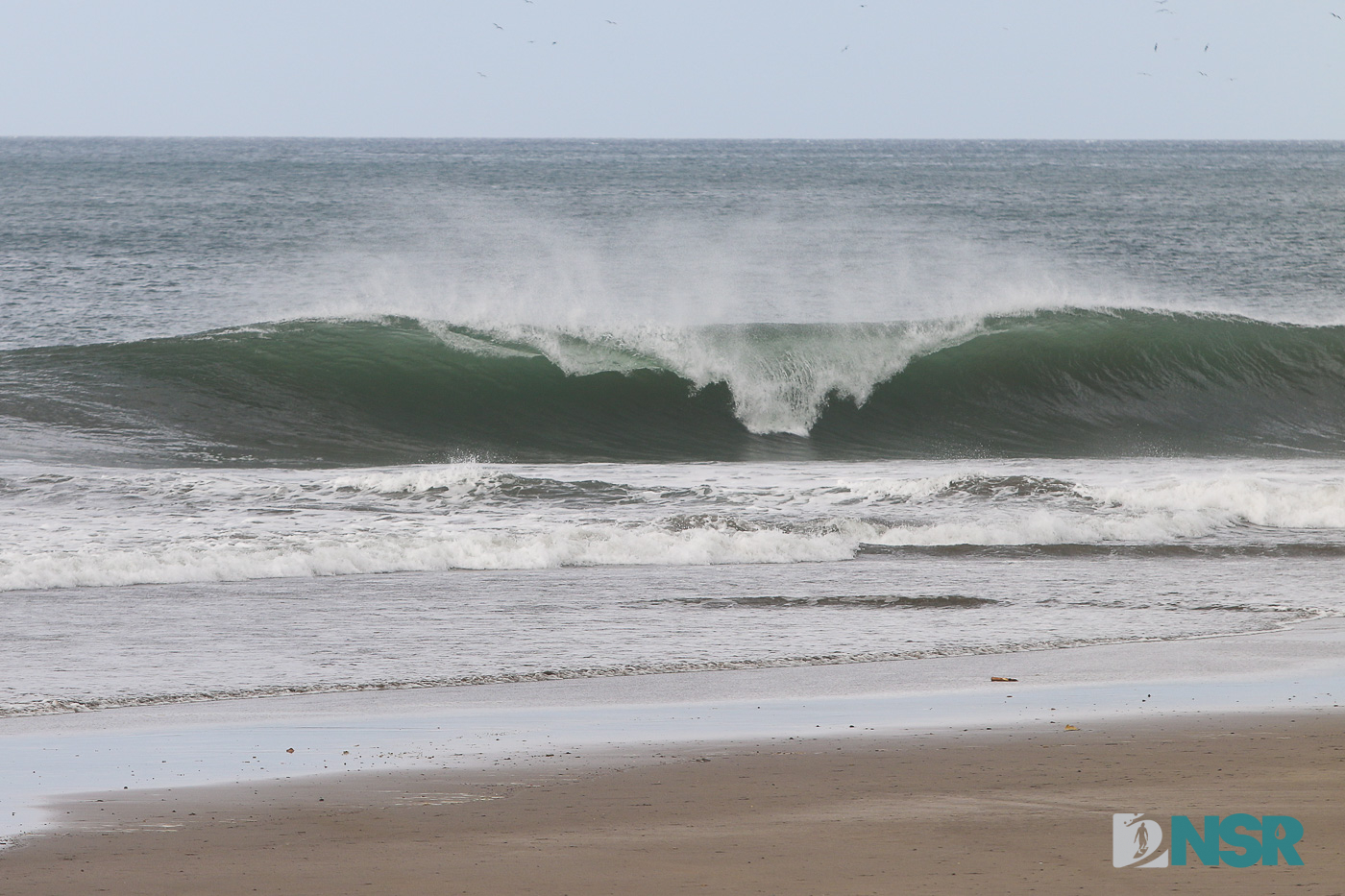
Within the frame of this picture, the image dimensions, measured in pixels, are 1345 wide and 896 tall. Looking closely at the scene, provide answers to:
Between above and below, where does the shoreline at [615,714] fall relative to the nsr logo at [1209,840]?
below

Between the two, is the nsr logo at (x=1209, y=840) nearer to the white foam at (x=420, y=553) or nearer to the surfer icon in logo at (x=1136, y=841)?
the surfer icon in logo at (x=1136, y=841)

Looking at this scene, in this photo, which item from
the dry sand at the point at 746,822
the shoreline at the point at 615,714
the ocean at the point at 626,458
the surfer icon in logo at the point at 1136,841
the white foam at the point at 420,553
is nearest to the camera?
the dry sand at the point at 746,822

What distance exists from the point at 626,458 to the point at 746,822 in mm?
11409

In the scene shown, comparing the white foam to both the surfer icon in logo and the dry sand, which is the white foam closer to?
the dry sand

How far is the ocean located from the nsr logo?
2.82 metres

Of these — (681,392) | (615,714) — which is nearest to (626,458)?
(681,392)

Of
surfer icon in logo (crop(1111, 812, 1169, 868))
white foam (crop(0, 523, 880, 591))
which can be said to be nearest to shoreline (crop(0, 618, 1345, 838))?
surfer icon in logo (crop(1111, 812, 1169, 868))

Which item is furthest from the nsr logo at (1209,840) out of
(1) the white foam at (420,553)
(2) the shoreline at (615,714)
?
(1) the white foam at (420,553)

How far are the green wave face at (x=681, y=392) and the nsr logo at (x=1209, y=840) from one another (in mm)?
11585

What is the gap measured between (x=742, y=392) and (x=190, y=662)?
1219cm

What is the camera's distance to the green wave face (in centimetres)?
1608

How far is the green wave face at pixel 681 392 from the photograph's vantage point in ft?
52.7

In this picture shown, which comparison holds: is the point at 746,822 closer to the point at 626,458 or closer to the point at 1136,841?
the point at 1136,841

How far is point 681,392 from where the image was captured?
722 inches
